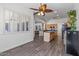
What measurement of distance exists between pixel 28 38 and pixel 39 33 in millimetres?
5393

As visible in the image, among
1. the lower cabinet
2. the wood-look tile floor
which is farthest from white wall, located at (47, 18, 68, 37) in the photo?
the lower cabinet

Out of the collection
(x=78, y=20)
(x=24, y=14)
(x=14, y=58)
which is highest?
(x=24, y=14)

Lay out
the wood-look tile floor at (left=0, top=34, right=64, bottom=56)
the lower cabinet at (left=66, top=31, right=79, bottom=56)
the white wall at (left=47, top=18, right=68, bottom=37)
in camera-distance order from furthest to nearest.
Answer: the white wall at (left=47, top=18, right=68, bottom=37) → the wood-look tile floor at (left=0, top=34, right=64, bottom=56) → the lower cabinet at (left=66, top=31, right=79, bottom=56)

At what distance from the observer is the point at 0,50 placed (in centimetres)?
494

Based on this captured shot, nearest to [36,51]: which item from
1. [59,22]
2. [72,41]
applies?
[72,41]

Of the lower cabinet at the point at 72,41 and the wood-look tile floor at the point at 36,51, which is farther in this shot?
the wood-look tile floor at the point at 36,51

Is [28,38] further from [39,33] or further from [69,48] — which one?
[39,33]

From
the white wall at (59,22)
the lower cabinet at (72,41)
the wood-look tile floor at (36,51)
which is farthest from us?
the white wall at (59,22)

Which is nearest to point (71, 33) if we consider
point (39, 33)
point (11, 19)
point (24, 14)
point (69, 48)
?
point (69, 48)

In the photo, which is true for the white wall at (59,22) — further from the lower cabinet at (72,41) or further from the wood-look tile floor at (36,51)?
the lower cabinet at (72,41)

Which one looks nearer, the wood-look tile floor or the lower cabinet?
the lower cabinet

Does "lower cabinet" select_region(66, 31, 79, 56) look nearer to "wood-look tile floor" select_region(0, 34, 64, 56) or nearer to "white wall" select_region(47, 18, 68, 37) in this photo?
"wood-look tile floor" select_region(0, 34, 64, 56)

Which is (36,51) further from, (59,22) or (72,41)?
(59,22)

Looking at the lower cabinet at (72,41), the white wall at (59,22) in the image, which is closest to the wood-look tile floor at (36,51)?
the lower cabinet at (72,41)
